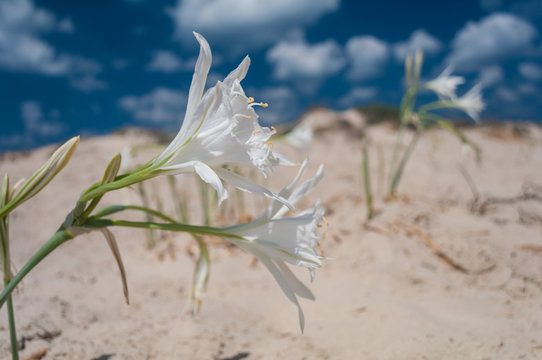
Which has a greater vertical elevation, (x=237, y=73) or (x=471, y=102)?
(x=471, y=102)

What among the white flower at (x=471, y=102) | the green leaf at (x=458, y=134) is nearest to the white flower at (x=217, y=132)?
the green leaf at (x=458, y=134)

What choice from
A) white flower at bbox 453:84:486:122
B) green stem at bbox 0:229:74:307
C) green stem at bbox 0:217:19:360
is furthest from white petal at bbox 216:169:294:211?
white flower at bbox 453:84:486:122

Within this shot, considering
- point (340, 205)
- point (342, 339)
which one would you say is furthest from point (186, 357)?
point (340, 205)

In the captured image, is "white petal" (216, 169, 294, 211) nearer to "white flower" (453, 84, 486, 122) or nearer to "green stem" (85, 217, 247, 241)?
"green stem" (85, 217, 247, 241)

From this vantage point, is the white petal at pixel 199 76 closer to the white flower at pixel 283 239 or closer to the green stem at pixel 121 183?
the green stem at pixel 121 183

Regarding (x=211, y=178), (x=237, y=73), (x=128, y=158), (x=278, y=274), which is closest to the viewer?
(x=211, y=178)

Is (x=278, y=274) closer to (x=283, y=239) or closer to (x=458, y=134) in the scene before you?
(x=283, y=239)

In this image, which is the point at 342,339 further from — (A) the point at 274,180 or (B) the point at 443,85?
(A) the point at 274,180

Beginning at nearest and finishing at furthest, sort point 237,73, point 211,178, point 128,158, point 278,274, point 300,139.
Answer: point 211,178 → point 237,73 → point 278,274 → point 128,158 → point 300,139

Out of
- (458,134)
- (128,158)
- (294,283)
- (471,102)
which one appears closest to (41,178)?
(294,283)
